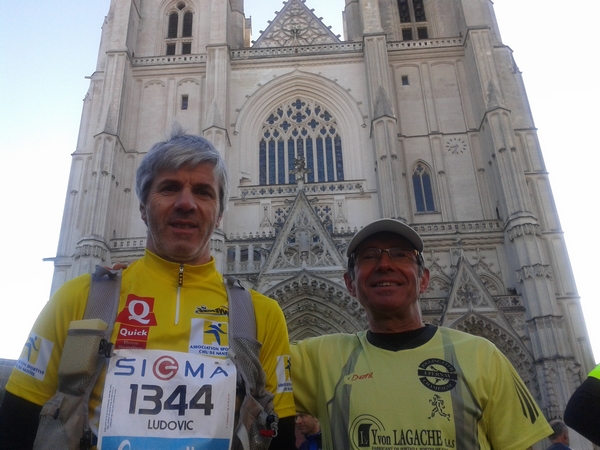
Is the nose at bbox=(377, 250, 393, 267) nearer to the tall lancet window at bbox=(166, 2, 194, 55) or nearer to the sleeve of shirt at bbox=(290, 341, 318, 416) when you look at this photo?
the sleeve of shirt at bbox=(290, 341, 318, 416)

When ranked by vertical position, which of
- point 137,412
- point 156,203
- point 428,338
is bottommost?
point 137,412

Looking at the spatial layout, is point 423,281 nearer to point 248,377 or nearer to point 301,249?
point 248,377

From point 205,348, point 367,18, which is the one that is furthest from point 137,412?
point 367,18

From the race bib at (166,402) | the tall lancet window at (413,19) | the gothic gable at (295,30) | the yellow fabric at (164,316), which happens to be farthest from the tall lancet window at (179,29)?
the race bib at (166,402)

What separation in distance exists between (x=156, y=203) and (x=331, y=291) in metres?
12.9

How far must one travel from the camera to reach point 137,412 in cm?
162

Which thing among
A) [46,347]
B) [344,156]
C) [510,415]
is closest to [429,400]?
[510,415]

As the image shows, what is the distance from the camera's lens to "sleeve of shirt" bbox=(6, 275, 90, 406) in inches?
64.2

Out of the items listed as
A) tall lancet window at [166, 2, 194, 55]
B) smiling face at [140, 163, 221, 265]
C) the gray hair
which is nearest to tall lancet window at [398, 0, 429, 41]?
tall lancet window at [166, 2, 194, 55]

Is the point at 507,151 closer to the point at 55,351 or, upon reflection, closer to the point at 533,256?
the point at 533,256

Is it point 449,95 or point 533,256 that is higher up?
point 449,95

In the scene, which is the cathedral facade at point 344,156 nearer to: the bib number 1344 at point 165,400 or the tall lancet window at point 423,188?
the tall lancet window at point 423,188

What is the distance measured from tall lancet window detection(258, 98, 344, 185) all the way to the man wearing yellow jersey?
1593 cm

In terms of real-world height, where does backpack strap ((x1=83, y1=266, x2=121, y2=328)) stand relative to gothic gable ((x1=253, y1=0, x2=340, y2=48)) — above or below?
below
